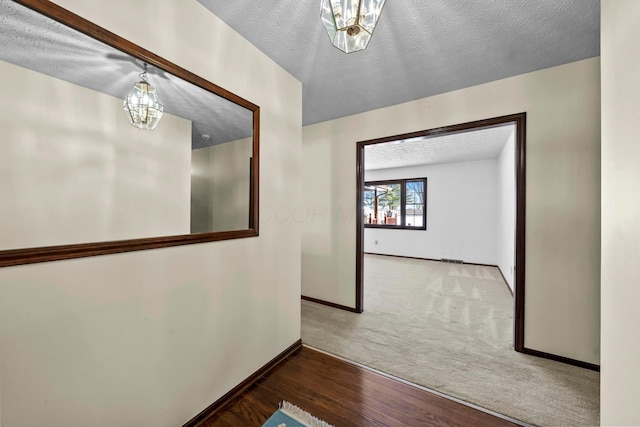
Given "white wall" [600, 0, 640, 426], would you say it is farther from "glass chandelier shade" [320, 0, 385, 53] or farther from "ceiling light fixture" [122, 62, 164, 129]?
"ceiling light fixture" [122, 62, 164, 129]

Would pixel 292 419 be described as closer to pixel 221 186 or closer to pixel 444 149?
pixel 221 186

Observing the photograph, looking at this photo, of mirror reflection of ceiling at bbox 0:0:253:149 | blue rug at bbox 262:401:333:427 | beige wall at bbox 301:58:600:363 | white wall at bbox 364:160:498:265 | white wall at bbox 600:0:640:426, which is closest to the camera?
white wall at bbox 600:0:640:426

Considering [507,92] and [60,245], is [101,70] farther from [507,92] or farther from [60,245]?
[507,92]

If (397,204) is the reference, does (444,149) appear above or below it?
above

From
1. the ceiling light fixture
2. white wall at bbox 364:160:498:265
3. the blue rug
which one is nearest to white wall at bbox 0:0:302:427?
the ceiling light fixture

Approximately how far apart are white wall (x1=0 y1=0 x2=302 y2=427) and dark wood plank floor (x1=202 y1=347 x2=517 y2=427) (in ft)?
0.53

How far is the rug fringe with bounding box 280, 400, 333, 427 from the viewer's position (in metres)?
1.44

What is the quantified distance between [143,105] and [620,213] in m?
1.98

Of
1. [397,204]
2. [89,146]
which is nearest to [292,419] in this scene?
[89,146]

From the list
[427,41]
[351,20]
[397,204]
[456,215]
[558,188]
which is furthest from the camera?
[397,204]

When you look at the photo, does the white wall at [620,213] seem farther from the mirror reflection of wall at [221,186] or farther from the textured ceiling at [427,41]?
the mirror reflection of wall at [221,186]

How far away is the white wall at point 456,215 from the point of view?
18.5 ft

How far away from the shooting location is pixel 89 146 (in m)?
1.01

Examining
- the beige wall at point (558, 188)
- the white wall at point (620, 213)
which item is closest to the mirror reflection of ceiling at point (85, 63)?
the white wall at point (620, 213)
